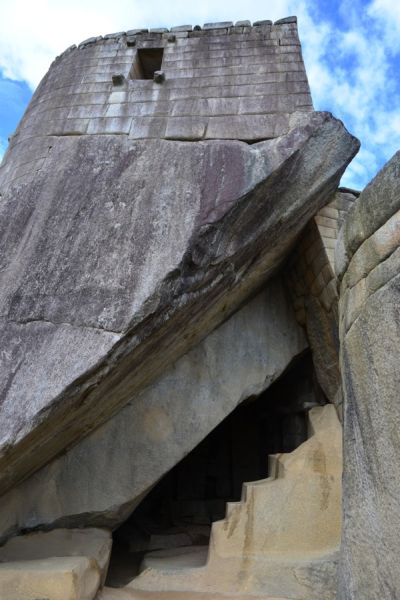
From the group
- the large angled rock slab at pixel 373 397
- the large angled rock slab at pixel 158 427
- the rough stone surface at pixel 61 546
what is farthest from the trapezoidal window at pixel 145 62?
the rough stone surface at pixel 61 546

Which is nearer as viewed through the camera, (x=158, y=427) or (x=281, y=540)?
(x=281, y=540)

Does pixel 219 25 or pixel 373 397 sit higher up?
pixel 219 25

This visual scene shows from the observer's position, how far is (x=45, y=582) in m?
3.22

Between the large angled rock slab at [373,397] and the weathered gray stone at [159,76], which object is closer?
the large angled rock slab at [373,397]

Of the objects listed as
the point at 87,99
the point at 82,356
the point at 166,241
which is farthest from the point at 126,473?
the point at 87,99

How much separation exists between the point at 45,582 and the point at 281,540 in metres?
1.75

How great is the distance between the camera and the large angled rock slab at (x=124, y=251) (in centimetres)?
305

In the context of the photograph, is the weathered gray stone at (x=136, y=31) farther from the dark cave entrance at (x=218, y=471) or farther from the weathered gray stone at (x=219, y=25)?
the dark cave entrance at (x=218, y=471)

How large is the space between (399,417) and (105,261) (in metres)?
2.33

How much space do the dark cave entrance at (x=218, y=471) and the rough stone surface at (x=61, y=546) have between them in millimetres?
764

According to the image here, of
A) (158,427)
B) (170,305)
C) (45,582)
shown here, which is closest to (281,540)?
→ (158,427)

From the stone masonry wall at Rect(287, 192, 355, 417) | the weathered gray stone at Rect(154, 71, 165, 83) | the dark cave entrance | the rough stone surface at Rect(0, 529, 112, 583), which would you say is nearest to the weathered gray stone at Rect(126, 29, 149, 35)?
the weathered gray stone at Rect(154, 71, 165, 83)

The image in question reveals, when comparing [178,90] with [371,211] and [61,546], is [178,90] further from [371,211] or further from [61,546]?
[61,546]

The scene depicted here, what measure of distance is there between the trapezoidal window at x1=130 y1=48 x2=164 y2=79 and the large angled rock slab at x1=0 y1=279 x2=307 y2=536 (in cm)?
271
